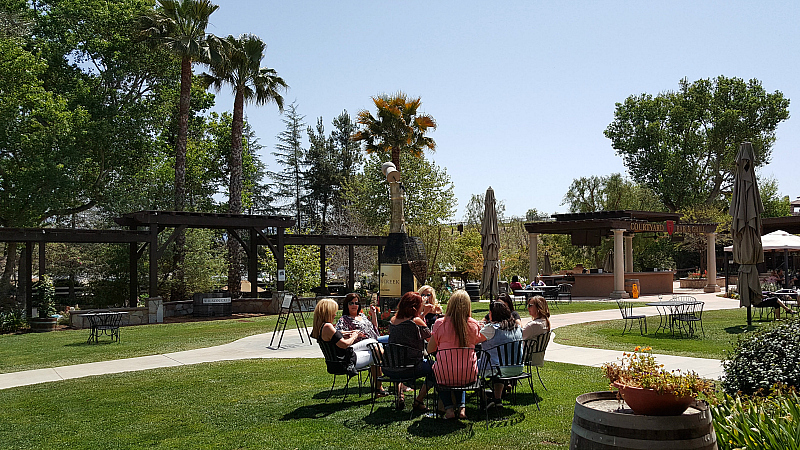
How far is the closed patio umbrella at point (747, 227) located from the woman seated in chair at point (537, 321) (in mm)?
7519

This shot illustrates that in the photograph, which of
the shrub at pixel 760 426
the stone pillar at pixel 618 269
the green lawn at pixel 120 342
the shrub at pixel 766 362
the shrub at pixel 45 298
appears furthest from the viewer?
the stone pillar at pixel 618 269

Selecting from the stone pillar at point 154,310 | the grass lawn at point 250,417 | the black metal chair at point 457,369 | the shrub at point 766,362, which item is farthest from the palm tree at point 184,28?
the shrub at point 766,362

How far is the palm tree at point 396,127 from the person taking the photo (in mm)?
26516

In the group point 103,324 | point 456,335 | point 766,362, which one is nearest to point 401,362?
point 456,335

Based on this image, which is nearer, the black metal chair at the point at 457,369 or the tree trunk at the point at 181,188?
the black metal chair at the point at 457,369

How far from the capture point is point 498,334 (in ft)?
22.9

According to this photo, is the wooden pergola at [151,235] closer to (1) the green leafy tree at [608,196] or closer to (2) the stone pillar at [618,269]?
(2) the stone pillar at [618,269]

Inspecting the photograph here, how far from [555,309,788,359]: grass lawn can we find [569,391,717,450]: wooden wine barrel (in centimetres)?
750

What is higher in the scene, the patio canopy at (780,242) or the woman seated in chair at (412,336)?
the patio canopy at (780,242)

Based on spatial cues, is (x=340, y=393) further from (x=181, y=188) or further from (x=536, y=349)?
(x=181, y=188)

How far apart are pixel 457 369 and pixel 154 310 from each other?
52.8 feet

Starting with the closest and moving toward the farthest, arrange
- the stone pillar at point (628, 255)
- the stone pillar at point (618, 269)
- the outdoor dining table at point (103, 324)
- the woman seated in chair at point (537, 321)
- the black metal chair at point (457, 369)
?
the black metal chair at point (457, 369), the woman seated in chair at point (537, 321), the outdoor dining table at point (103, 324), the stone pillar at point (618, 269), the stone pillar at point (628, 255)

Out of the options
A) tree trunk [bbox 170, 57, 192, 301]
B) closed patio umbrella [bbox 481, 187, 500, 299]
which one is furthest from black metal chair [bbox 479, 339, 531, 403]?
tree trunk [bbox 170, 57, 192, 301]

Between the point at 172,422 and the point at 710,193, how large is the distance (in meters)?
50.5
